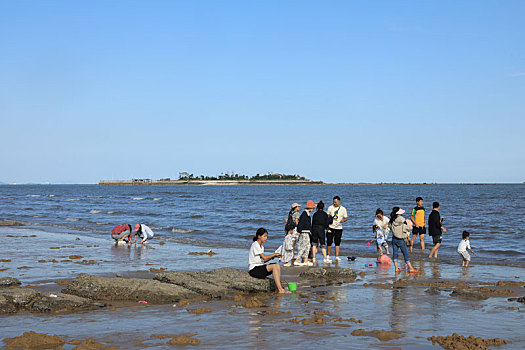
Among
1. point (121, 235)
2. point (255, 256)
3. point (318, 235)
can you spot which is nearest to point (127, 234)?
point (121, 235)

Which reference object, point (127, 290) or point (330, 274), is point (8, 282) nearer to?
point (127, 290)

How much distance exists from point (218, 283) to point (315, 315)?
9.10 feet

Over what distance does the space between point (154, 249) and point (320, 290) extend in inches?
397

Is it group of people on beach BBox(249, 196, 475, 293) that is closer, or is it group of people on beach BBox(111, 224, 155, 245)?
group of people on beach BBox(249, 196, 475, 293)

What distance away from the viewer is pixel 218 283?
10.5 metres

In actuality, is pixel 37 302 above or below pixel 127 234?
above

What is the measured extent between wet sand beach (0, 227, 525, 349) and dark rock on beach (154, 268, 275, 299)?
0.27m

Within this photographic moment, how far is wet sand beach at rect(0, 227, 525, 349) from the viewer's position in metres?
7.03

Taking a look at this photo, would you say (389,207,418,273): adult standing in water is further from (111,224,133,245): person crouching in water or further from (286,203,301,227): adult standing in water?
(111,224,133,245): person crouching in water

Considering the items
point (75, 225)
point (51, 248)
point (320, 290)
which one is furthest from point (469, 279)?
point (75, 225)

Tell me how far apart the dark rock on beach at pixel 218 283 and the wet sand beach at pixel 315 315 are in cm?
27

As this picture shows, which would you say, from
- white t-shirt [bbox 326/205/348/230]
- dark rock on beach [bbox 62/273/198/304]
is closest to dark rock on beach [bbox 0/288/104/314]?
dark rock on beach [bbox 62/273/198/304]

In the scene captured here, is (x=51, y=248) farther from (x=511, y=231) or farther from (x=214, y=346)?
(x=511, y=231)

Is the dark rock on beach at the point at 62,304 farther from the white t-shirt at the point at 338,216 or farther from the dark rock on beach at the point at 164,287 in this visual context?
the white t-shirt at the point at 338,216
